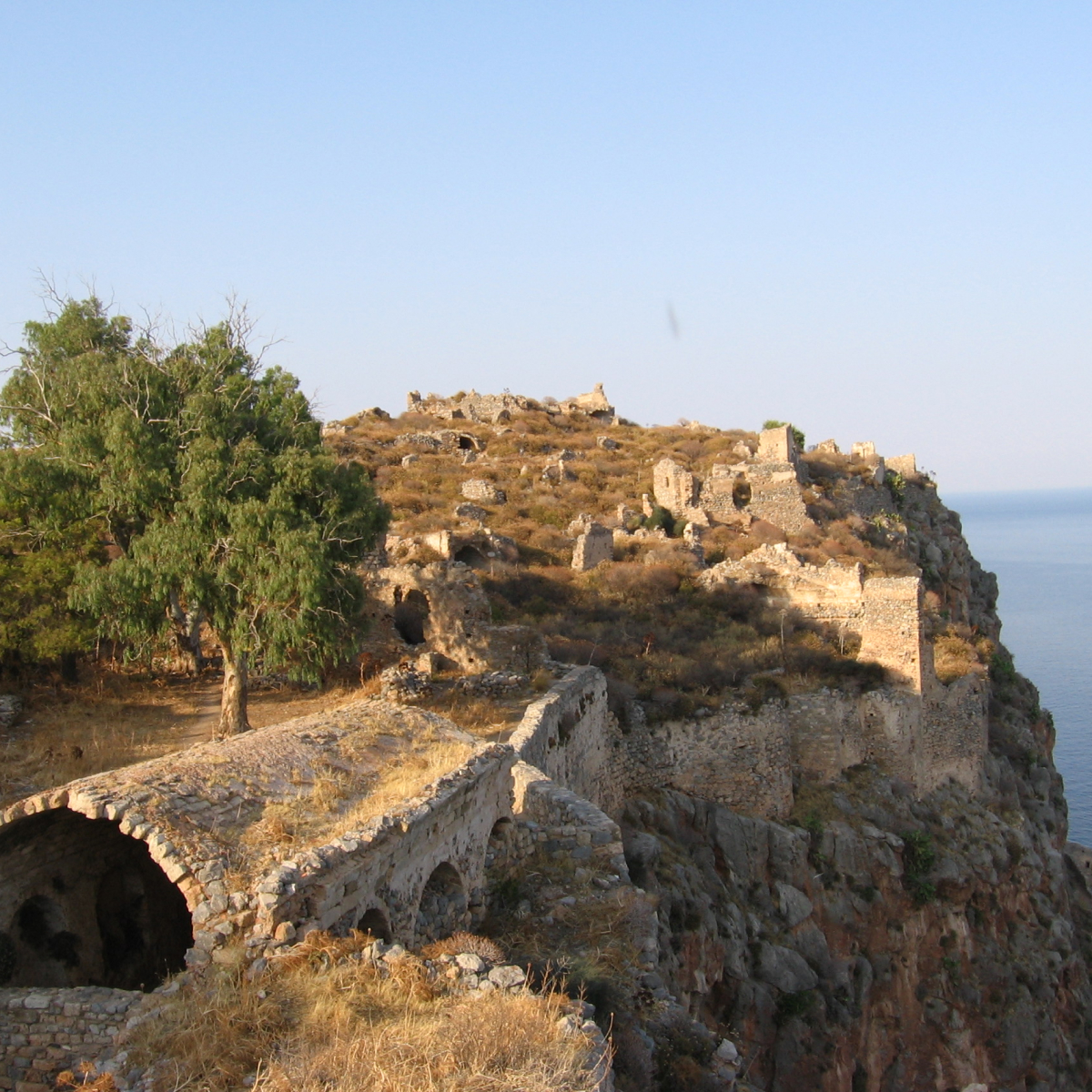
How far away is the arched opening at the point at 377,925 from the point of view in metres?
7.00

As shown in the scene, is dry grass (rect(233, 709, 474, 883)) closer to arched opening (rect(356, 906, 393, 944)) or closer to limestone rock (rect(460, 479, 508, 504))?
arched opening (rect(356, 906, 393, 944))

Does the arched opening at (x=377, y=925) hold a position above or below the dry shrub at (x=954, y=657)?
below

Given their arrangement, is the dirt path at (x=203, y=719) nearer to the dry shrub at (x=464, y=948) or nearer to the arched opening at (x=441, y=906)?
the arched opening at (x=441, y=906)

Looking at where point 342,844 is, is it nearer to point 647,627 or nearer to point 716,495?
point 647,627

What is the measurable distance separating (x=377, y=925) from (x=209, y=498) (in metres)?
7.29

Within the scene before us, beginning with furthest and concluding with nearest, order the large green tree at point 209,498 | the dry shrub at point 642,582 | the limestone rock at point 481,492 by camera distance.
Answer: the limestone rock at point 481,492, the dry shrub at point 642,582, the large green tree at point 209,498

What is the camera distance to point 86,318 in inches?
620

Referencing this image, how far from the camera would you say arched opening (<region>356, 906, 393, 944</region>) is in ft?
23.0

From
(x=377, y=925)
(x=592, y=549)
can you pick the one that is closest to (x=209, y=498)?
(x=377, y=925)

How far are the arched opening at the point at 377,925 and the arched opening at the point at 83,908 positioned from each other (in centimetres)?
144

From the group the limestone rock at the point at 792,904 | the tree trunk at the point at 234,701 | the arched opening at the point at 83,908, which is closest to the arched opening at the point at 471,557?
the limestone rock at the point at 792,904

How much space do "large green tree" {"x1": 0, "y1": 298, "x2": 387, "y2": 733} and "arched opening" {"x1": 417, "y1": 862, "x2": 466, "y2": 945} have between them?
506cm

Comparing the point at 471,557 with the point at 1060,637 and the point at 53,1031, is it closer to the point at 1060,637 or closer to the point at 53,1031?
the point at 53,1031

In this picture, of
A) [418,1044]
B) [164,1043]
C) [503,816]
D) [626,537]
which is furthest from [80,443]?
[626,537]
